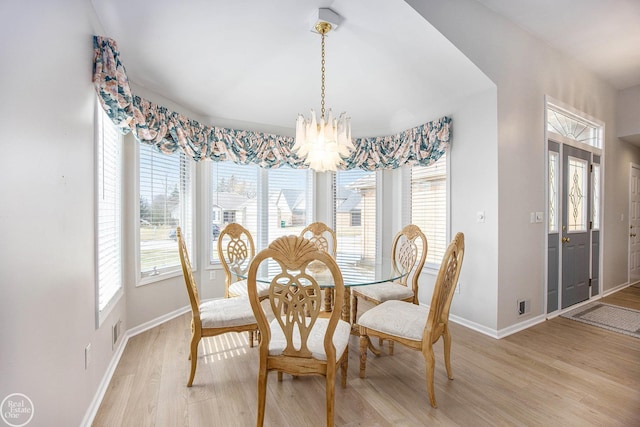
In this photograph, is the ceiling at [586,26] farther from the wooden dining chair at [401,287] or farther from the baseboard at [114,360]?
the baseboard at [114,360]

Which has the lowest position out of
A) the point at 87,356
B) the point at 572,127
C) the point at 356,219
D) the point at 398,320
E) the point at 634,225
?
the point at 87,356

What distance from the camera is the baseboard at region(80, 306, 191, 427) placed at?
1.71 m

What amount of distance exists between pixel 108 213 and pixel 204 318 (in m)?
1.28

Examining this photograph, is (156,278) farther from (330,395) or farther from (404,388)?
(404,388)

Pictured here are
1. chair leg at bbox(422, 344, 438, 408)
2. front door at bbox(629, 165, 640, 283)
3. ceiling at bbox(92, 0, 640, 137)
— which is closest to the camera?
chair leg at bbox(422, 344, 438, 408)

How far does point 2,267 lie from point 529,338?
3895 millimetres

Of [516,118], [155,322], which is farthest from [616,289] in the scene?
[155,322]

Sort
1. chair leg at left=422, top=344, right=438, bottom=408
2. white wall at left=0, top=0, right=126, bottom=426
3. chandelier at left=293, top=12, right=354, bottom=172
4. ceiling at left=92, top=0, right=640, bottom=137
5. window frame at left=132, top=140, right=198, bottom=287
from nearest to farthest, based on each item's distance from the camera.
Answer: white wall at left=0, top=0, right=126, bottom=426 → chair leg at left=422, top=344, right=438, bottom=408 → ceiling at left=92, top=0, right=640, bottom=137 → chandelier at left=293, top=12, right=354, bottom=172 → window frame at left=132, top=140, right=198, bottom=287

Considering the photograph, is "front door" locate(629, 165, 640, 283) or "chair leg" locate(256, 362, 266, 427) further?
"front door" locate(629, 165, 640, 283)

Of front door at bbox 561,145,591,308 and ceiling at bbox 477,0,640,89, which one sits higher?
ceiling at bbox 477,0,640,89

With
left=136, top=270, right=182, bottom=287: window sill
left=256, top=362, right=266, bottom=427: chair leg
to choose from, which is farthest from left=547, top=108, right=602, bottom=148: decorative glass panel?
left=136, top=270, right=182, bottom=287: window sill

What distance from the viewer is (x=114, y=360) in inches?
90.7

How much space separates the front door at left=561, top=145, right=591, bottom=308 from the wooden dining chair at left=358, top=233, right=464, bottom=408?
261cm

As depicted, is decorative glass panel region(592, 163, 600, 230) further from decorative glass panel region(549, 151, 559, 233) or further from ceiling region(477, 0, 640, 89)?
ceiling region(477, 0, 640, 89)
